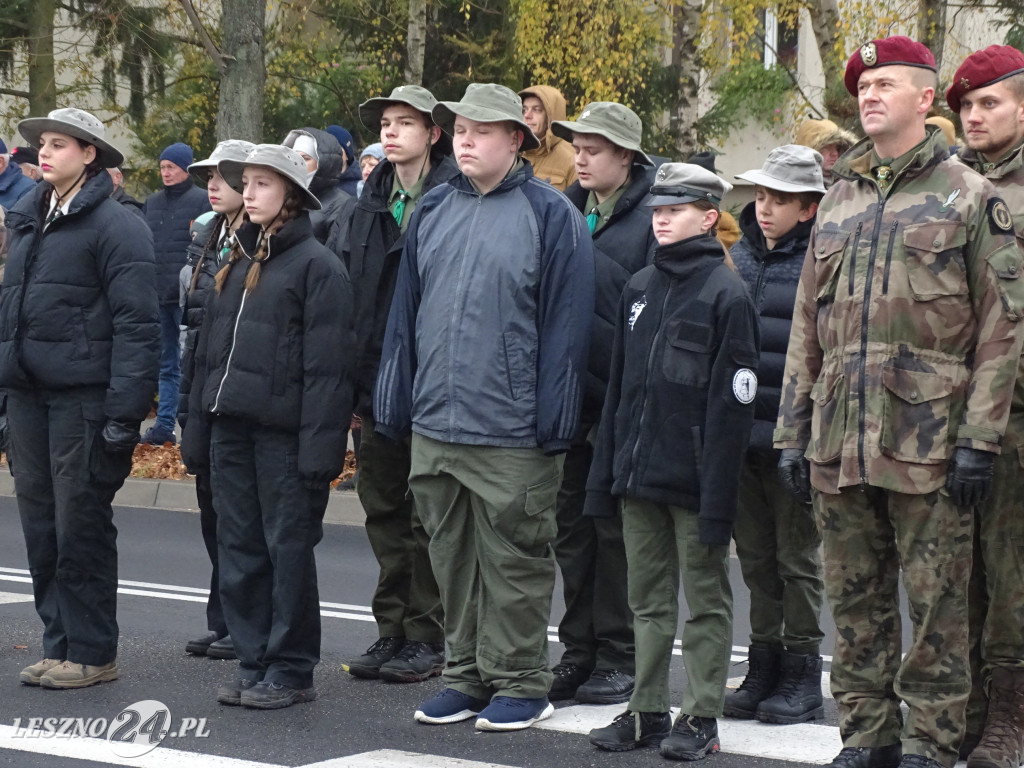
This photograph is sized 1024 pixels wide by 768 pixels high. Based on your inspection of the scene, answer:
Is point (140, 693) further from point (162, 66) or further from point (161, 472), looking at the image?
point (162, 66)

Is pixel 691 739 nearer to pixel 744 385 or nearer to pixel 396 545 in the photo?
pixel 744 385

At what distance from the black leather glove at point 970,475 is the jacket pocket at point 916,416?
0.07m

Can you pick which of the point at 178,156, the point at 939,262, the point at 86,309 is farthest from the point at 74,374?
the point at 178,156

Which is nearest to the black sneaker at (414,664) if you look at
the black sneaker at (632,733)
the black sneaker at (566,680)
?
the black sneaker at (566,680)

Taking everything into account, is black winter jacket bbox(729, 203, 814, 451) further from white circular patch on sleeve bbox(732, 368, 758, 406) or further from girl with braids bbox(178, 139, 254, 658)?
girl with braids bbox(178, 139, 254, 658)

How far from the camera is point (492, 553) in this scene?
5.77 metres

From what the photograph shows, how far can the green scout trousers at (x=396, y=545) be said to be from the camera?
6730 mm

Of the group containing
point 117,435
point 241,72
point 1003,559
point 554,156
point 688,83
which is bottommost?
point 1003,559

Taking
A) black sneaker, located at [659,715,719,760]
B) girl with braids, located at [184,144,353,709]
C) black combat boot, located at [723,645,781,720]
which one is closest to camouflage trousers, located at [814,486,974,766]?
black sneaker, located at [659,715,719,760]

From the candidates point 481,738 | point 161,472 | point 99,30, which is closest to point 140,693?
point 481,738

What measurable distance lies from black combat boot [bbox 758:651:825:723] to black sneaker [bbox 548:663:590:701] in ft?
2.53

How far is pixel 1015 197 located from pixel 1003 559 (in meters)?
1.17

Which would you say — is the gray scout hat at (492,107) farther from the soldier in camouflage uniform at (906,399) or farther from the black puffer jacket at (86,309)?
the black puffer jacket at (86,309)

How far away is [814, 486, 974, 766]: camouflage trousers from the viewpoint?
4.76 m
